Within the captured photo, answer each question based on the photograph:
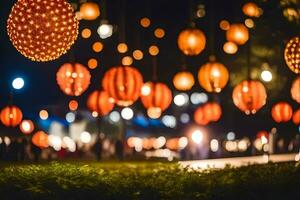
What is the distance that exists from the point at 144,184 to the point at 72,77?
7182 mm

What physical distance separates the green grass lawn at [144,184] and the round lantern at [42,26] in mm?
1732

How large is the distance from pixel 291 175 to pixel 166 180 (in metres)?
2.09

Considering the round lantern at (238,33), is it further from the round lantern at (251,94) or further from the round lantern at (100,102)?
the round lantern at (100,102)

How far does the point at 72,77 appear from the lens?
46.1 feet

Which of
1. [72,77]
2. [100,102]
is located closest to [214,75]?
[72,77]

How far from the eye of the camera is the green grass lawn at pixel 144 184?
675 centimetres

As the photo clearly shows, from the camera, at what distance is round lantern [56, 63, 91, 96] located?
14.0 metres

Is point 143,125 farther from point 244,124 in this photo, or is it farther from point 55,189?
point 55,189

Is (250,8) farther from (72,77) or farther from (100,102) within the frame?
(100,102)

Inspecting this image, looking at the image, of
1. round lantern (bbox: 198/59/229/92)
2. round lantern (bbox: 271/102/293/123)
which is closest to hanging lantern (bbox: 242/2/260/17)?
round lantern (bbox: 198/59/229/92)

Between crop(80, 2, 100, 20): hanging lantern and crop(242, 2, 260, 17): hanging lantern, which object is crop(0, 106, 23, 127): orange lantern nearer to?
crop(80, 2, 100, 20): hanging lantern

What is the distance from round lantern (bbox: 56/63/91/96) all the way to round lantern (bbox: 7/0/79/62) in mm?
5135

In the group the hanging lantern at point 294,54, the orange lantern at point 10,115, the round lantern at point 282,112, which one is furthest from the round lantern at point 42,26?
the round lantern at point 282,112

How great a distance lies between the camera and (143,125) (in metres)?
48.7
